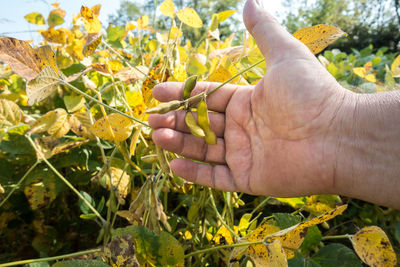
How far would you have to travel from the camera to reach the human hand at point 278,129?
1.91ft

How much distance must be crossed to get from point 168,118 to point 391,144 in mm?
435

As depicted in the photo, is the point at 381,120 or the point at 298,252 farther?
the point at 298,252

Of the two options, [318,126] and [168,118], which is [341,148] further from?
[168,118]

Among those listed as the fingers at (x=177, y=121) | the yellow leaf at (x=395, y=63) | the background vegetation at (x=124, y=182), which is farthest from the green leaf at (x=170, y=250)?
the yellow leaf at (x=395, y=63)

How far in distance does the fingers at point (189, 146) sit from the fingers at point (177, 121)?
0.03 m

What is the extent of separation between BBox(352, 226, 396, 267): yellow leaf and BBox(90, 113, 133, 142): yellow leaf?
0.47m

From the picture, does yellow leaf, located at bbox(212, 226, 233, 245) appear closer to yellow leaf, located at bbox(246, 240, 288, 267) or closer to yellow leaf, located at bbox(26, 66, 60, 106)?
yellow leaf, located at bbox(246, 240, 288, 267)

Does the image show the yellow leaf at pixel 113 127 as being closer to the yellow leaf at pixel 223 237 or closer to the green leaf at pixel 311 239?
the yellow leaf at pixel 223 237

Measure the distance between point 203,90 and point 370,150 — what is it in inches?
13.9

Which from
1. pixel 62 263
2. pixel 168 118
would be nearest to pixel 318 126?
pixel 168 118

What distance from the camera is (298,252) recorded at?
26.6 inches

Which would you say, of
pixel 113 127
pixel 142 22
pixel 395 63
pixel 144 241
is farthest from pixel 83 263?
pixel 395 63

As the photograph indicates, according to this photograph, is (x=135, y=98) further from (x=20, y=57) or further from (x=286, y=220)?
(x=286, y=220)

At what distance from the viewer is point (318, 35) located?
57 centimetres
